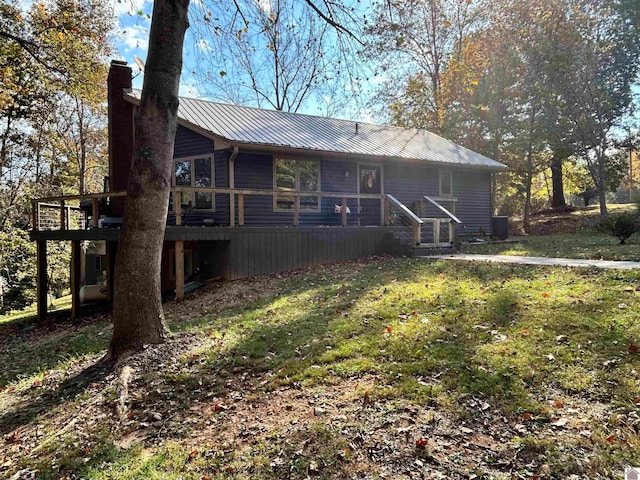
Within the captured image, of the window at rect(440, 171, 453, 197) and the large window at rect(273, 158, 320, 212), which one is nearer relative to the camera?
the large window at rect(273, 158, 320, 212)

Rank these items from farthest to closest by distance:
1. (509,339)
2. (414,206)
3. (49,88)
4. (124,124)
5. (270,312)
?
(49,88)
(414,206)
(124,124)
(270,312)
(509,339)

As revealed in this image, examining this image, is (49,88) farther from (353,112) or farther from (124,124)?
(353,112)

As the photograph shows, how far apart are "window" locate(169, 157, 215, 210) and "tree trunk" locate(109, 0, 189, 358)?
683cm

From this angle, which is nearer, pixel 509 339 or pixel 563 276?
pixel 509 339

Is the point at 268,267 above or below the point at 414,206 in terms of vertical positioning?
below

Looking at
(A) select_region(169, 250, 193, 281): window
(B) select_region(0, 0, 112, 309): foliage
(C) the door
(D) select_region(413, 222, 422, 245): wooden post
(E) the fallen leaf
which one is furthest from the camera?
(C) the door

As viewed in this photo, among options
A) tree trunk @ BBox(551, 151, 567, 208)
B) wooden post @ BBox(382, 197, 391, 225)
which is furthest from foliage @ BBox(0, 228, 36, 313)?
tree trunk @ BBox(551, 151, 567, 208)

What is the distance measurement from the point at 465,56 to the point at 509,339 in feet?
80.1

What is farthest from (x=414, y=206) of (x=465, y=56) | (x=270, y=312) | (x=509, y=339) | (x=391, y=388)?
(x=465, y=56)

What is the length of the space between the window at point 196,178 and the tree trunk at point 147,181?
6828 millimetres

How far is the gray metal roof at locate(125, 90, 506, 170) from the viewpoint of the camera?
11.8 metres

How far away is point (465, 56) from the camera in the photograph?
24812mm

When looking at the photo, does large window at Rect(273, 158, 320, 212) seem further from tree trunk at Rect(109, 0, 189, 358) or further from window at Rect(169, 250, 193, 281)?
tree trunk at Rect(109, 0, 189, 358)

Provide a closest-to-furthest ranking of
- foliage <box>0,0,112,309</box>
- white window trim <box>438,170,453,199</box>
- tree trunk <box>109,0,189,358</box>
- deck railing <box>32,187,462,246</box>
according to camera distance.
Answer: tree trunk <box>109,0,189,358</box>, deck railing <box>32,187,462,246</box>, foliage <box>0,0,112,309</box>, white window trim <box>438,170,453,199</box>
